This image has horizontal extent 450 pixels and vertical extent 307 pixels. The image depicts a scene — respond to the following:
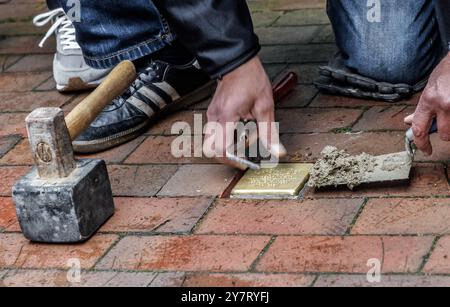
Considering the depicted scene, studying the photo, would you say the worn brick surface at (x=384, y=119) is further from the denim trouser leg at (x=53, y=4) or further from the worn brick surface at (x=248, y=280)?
the denim trouser leg at (x=53, y=4)

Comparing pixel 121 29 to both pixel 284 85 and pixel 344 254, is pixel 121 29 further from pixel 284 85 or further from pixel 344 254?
pixel 344 254

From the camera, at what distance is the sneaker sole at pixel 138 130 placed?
3120mm

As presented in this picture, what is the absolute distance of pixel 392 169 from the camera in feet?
8.71

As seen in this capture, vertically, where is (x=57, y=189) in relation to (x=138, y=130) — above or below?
above

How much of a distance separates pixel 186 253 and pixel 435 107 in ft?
2.43

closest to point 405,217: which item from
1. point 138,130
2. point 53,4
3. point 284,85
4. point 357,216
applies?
point 357,216

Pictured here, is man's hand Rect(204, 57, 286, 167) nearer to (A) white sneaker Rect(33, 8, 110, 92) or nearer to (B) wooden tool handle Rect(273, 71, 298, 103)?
(B) wooden tool handle Rect(273, 71, 298, 103)

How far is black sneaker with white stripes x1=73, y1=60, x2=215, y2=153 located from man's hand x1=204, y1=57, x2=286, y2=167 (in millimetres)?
691

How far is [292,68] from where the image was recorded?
365 centimetres

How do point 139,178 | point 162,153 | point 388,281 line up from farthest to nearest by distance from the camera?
1. point 162,153
2. point 139,178
3. point 388,281

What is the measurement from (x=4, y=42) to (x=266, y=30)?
3.98 ft

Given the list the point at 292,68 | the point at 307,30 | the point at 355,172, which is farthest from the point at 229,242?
the point at 307,30
